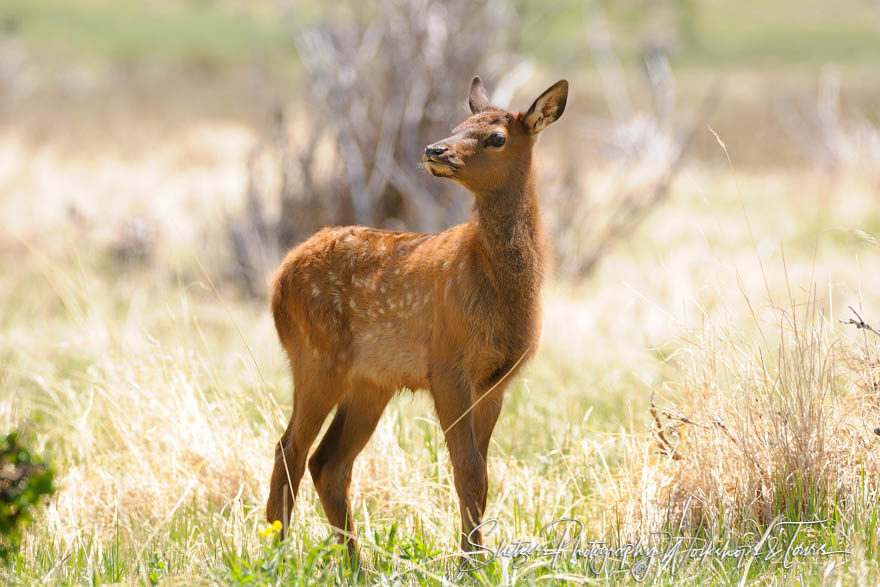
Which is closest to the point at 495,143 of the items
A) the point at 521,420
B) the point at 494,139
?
the point at 494,139

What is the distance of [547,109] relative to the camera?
186 inches

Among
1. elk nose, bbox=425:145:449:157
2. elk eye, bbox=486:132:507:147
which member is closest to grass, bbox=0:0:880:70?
elk eye, bbox=486:132:507:147

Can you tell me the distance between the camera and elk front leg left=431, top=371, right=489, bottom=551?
4.47 m

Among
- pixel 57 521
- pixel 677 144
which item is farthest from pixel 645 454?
pixel 677 144

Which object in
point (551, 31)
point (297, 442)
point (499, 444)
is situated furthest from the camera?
point (551, 31)

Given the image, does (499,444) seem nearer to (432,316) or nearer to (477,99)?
(432,316)

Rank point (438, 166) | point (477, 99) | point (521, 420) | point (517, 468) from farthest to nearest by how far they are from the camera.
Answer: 1. point (521, 420)
2. point (517, 468)
3. point (477, 99)
4. point (438, 166)

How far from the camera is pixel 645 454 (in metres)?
5.08

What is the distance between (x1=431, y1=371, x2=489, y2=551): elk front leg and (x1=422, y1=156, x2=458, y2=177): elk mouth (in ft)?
2.69

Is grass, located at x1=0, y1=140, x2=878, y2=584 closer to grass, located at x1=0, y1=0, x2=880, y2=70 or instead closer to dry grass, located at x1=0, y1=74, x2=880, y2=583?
dry grass, located at x1=0, y1=74, x2=880, y2=583

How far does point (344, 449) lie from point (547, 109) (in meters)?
1.79

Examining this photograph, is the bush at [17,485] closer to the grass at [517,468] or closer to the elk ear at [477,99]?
the grass at [517,468]

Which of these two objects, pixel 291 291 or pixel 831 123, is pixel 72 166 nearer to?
pixel 831 123

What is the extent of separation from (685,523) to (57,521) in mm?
2839
